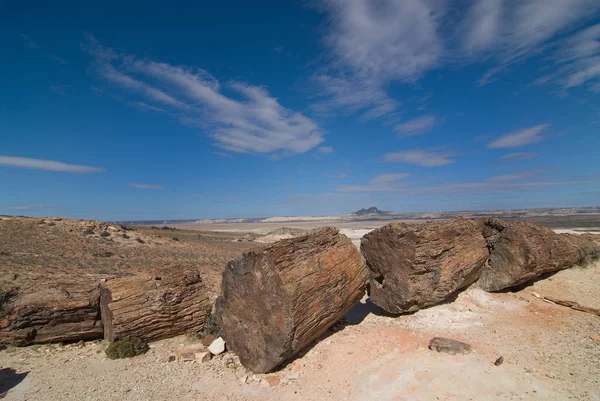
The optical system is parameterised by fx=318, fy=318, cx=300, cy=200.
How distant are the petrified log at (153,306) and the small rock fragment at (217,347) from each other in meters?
1.31

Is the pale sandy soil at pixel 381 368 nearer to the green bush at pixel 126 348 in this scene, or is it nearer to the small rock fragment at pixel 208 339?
the green bush at pixel 126 348

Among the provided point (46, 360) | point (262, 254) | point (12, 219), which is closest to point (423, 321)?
point (262, 254)

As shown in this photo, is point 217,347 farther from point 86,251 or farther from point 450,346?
point 86,251

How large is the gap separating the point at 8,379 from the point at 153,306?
9.07 feet

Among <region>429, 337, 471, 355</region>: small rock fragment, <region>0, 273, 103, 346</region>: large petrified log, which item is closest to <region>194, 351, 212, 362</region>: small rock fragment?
<region>0, 273, 103, 346</region>: large petrified log

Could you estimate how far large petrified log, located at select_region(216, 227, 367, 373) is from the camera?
6.03m

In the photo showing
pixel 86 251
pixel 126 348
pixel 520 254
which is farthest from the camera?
pixel 86 251

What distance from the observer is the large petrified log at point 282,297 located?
237 inches

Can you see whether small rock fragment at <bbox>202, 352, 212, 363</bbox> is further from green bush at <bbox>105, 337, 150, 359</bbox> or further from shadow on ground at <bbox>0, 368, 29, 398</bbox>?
shadow on ground at <bbox>0, 368, 29, 398</bbox>

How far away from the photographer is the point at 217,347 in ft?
23.3

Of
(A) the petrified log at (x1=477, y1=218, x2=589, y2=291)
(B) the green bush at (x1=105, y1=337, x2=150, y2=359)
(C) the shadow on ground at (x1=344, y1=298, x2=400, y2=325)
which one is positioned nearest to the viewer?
(B) the green bush at (x1=105, y1=337, x2=150, y2=359)

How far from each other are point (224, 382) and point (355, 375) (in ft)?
8.10

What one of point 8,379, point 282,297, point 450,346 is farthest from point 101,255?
point 450,346

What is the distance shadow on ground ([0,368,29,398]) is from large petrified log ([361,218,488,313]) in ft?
26.5
